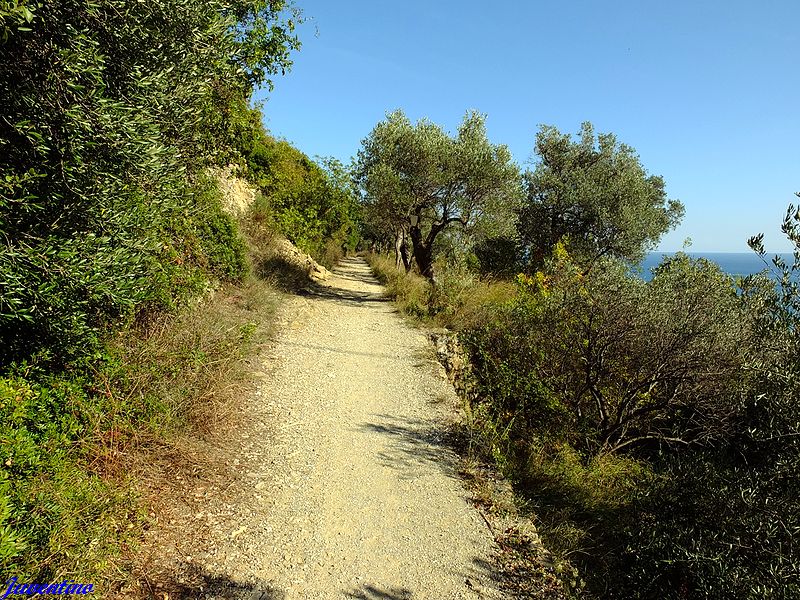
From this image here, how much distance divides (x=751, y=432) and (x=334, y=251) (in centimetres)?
2803

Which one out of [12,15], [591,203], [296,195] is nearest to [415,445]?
[12,15]

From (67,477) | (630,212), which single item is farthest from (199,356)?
(630,212)

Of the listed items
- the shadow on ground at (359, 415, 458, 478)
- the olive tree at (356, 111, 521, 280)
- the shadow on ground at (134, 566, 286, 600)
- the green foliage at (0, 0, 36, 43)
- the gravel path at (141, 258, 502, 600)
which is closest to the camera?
the green foliage at (0, 0, 36, 43)

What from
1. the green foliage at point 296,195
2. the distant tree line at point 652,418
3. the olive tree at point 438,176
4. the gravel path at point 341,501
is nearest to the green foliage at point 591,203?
the olive tree at point 438,176

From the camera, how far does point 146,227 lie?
15.0ft

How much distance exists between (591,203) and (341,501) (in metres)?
18.3

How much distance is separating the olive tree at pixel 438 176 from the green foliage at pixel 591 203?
14.7 feet

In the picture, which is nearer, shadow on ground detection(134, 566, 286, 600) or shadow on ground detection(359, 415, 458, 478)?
shadow on ground detection(134, 566, 286, 600)

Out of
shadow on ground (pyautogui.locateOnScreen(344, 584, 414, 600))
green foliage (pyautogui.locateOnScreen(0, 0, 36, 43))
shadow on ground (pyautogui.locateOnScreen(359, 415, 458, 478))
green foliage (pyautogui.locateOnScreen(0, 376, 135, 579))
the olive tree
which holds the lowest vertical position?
shadow on ground (pyautogui.locateOnScreen(344, 584, 414, 600))

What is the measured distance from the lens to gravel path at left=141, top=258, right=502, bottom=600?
416cm

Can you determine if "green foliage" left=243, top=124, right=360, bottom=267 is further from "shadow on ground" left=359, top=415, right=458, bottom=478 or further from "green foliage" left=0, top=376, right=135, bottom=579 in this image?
"green foliage" left=0, top=376, right=135, bottom=579

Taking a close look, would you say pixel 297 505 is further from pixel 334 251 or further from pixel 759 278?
pixel 334 251

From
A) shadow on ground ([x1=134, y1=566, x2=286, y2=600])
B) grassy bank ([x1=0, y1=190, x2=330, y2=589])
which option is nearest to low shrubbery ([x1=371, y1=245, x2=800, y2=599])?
shadow on ground ([x1=134, y1=566, x2=286, y2=600])

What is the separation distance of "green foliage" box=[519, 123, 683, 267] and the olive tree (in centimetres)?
448
